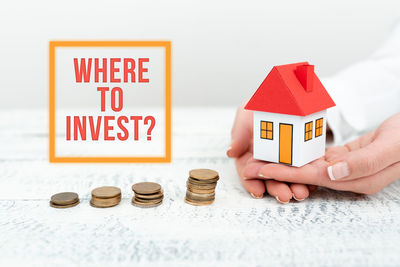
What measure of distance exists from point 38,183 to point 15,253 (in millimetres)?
353

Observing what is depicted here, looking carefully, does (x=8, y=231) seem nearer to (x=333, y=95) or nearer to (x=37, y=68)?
(x=333, y=95)

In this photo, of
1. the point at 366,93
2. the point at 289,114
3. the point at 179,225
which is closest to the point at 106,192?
the point at 179,225

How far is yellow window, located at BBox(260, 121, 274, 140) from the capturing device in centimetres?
101

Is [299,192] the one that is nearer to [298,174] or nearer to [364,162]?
[298,174]

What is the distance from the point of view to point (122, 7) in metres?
2.41

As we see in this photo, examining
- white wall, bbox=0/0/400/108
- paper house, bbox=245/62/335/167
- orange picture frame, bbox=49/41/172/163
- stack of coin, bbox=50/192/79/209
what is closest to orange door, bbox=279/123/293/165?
paper house, bbox=245/62/335/167

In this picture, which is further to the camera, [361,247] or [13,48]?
[13,48]

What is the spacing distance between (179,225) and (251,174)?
0.68 feet

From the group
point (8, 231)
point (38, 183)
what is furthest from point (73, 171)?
point (8, 231)

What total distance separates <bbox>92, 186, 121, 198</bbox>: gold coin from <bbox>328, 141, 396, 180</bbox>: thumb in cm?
43

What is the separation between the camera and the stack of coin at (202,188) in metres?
1.00

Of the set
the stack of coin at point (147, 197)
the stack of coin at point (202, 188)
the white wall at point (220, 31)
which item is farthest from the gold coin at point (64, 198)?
the white wall at point (220, 31)

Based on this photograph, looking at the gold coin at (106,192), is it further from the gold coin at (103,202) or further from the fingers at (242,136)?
the fingers at (242,136)

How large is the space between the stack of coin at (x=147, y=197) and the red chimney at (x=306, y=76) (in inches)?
14.4
